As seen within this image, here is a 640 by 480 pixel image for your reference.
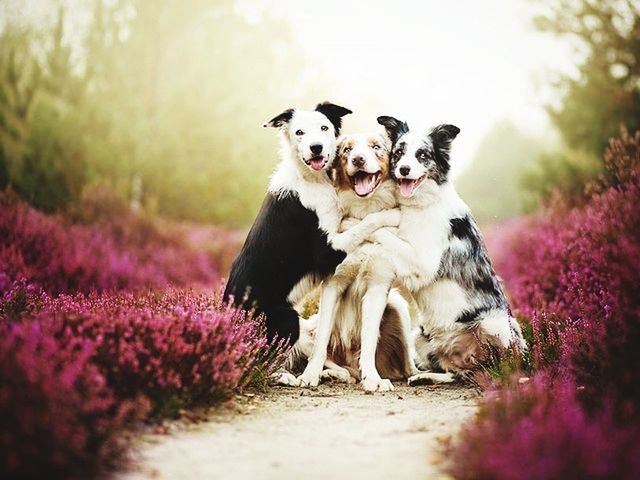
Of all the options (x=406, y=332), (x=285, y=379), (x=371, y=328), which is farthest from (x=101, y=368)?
(x=406, y=332)

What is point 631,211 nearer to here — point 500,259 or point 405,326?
point 405,326

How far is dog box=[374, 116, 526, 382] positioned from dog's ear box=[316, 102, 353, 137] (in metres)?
0.73

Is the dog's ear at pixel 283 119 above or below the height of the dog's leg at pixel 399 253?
above

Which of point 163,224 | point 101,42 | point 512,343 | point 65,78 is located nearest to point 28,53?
point 65,78

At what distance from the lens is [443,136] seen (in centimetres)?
569

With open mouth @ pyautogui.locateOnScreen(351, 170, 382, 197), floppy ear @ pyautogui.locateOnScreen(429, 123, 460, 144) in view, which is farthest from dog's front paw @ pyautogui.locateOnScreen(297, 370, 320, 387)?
floppy ear @ pyautogui.locateOnScreen(429, 123, 460, 144)

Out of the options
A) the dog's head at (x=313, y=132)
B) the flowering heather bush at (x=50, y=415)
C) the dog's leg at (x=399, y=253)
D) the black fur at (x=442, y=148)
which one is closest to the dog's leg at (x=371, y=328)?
the dog's leg at (x=399, y=253)

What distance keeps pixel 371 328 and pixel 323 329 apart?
0.44 m

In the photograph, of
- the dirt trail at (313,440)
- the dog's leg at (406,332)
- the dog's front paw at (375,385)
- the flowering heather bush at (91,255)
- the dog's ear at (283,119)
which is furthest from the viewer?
the flowering heather bush at (91,255)

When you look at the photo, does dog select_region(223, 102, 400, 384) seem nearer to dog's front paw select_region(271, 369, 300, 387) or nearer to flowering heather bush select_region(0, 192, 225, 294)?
dog's front paw select_region(271, 369, 300, 387)

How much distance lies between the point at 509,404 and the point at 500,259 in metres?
8.79

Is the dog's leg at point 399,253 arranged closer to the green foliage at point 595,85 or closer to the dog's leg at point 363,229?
the dog's leg at point 363,229

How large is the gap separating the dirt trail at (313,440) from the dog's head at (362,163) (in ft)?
5.99

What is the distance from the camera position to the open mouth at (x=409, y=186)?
5463mm
